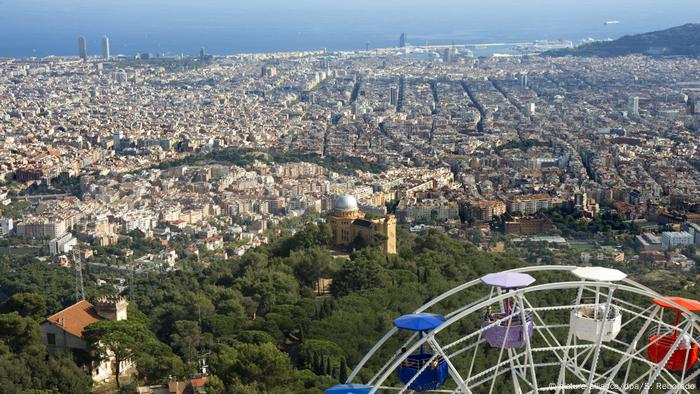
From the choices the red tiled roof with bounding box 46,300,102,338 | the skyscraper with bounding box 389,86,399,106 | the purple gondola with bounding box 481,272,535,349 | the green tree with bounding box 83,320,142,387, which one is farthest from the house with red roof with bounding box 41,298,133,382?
the skyscraper with bounding box 389,86,399,106

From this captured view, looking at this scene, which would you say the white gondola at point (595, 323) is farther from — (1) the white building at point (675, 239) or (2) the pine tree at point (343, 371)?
(1) the white building at point (675, 239)

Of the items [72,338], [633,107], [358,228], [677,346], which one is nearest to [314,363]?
[72,338]

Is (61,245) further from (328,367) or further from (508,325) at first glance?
(508,325)

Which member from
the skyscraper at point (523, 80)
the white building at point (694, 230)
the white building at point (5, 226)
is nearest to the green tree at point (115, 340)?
the white building at point (694, 230)

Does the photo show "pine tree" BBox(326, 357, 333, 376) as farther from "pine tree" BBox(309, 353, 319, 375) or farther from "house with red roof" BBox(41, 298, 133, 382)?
"house with red roof" BBox(41, 298, 133, 382)

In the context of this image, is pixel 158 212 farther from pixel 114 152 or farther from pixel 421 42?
pixel 421 42

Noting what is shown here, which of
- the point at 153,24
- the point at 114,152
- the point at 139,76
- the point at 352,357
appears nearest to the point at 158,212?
the point at 114,152
